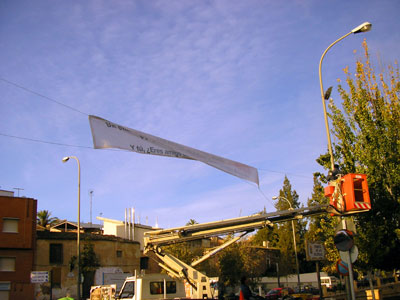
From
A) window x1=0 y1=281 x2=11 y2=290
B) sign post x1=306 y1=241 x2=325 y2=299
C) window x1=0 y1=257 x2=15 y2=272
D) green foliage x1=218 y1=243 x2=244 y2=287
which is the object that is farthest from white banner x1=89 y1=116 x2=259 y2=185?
green foliage x1=218 y1=243 x2=244 y2=287

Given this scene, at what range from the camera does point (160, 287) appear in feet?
48.3

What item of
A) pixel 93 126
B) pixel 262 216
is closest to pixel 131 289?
pixel 262 216

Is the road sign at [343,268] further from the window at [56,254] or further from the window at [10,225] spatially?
the window at [56,254]

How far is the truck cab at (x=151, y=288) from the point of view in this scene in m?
14.1

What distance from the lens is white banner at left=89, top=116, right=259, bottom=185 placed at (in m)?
9.62

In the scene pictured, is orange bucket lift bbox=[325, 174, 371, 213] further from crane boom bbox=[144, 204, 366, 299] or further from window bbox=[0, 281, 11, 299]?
window bbox=[0, 281, 11, 299]

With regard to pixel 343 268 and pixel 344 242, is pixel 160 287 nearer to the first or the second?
pixel 343 268

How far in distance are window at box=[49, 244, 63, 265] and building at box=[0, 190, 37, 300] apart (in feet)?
6.95

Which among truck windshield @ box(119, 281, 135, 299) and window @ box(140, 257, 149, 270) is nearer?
truck windshield @ box(119, 281, 135, 299)

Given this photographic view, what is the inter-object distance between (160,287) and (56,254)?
2451 centimetres

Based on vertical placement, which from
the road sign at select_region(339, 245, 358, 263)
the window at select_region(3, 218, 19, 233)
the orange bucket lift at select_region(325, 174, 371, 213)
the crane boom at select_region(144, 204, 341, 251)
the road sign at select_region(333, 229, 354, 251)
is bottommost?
the road sign at select_region(339, 245, 358, 263)

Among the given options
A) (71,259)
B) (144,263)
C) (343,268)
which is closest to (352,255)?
(343,268)

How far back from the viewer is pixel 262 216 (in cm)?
1481

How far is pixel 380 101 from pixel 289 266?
137 ft
